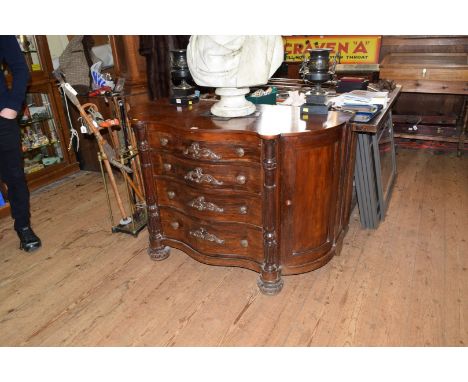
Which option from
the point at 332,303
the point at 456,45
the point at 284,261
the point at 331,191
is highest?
the point at 456,45

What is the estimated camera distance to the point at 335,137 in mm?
1967

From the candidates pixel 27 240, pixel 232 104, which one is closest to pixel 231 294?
pixel 232 104

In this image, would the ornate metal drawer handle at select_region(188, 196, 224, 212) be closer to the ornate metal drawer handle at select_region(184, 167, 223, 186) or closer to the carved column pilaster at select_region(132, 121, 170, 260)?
the ornate metal drawer handle at select_region(184, 167, 223, 186)

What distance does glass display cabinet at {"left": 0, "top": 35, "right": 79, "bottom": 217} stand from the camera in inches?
145

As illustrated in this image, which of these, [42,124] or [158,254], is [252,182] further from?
[42,124]

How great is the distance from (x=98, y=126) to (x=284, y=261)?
1.63m

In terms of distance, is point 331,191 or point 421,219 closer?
point 331,191

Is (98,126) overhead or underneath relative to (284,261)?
overhead

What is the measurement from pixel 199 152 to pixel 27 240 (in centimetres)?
165

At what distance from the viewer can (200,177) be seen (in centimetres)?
206

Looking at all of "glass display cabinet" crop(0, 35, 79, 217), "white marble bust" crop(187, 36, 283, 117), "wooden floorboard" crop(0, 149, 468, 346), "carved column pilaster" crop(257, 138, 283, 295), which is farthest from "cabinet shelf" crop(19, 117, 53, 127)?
"carved column pilaster" crop(257, 138, 283, 295)

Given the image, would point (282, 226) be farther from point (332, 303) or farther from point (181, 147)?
point (181, 147)
